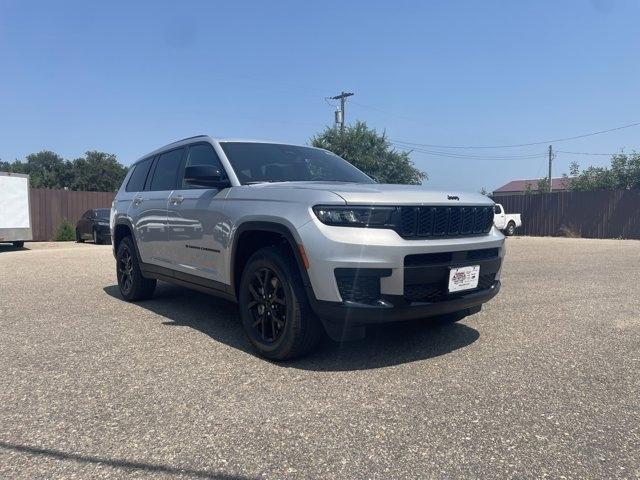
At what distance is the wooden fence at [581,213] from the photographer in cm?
2225

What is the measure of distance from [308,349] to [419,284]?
94 cm

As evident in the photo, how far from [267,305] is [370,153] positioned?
26000 millimetres

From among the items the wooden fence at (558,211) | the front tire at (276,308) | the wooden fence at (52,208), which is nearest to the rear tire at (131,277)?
the front tire at (276,308)

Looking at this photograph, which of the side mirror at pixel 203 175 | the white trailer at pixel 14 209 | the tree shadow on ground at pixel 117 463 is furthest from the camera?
the white trailer at pixel 14 209

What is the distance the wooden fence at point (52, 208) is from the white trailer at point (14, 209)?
6203mm

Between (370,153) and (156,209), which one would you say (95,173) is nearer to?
(370,153)

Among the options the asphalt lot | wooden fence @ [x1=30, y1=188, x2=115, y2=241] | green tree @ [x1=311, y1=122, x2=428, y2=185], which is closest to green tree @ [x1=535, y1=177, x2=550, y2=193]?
green tree @ [x1=311, y1=122, x2=428, y2=185]

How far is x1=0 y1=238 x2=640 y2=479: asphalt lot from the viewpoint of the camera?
8.21 feet

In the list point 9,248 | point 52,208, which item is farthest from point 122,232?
point 52,208

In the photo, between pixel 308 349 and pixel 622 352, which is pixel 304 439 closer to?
pixel 308 349

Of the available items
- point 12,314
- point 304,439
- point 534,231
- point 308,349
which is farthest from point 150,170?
point 534,231

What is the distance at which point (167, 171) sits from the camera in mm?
5871

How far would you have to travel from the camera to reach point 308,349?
12.6 feet

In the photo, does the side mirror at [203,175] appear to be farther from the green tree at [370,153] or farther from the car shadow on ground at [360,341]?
the green tree at [370,153]
